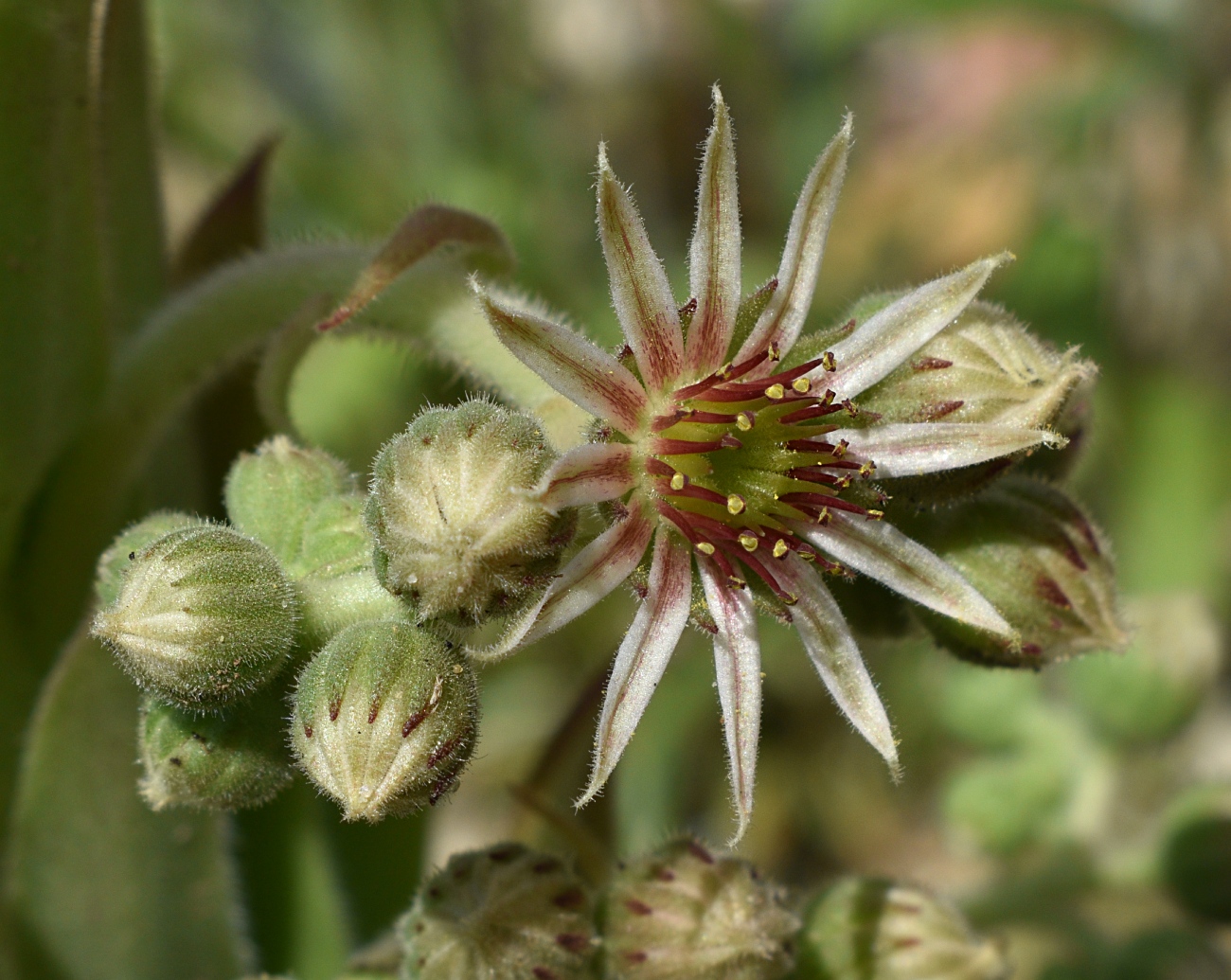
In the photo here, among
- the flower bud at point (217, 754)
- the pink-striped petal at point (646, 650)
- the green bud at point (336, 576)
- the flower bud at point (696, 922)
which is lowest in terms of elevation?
the flower bud at point (696, 922)

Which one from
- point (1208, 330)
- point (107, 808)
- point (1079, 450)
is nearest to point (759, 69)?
point (1208, 330)

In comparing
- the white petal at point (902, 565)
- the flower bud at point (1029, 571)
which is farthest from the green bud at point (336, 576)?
the flower bud at point (1029, 571)

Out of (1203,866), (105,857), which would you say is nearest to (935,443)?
(1203,866)

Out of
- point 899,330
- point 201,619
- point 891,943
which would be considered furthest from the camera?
point 891,943

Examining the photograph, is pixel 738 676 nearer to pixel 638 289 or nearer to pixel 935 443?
pixel 935 443

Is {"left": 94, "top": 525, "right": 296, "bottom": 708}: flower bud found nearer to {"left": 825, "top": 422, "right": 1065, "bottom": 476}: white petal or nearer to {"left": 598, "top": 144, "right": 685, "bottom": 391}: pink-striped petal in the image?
{"left": 598, "top": 144, "right": 685, "bottom": 391}: pink-striped petal

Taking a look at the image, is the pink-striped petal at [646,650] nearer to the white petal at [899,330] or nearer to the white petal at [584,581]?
the white petal at [584,581]

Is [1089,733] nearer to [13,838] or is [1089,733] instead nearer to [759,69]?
[13,838]
